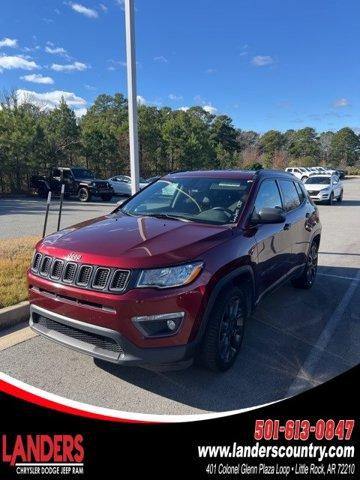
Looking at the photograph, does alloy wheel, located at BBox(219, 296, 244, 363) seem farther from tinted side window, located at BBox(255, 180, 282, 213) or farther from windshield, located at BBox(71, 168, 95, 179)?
windshield, located at BBox(71, 168, 95, 179)

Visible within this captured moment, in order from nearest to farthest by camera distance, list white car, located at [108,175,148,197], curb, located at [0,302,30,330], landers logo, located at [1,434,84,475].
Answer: landers logo, located at [1,434,84,475] → curb, located at [0,302,30,330] → white car, located at [108,175,148,197]

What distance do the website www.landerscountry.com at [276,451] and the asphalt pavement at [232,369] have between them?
0.36 m

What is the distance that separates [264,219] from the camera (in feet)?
12.8

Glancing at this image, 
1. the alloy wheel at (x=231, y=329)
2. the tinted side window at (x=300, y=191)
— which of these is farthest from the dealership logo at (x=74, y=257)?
the tinted side window at (x=300, y=191)

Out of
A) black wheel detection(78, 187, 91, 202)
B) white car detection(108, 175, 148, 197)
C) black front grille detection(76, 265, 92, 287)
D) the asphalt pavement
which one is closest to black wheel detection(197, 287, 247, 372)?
the asphalt pavement

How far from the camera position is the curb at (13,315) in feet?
14.7

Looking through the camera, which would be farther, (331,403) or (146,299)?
(331,403)

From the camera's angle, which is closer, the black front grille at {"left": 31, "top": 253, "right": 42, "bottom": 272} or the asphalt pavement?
the asphalt pavement

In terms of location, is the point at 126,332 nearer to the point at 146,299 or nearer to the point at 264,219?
the point at 146,299

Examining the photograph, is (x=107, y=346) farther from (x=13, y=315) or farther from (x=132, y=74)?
(x=132, y=74)

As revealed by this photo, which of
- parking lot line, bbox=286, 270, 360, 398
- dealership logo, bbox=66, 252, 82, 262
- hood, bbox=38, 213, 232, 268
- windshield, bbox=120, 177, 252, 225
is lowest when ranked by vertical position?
parking lot line, bbox=286, 270, 360, 398

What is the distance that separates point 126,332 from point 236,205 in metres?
1.82

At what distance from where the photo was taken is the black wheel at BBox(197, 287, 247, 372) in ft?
10.8

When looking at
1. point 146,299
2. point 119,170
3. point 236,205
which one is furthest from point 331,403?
point 119,170
